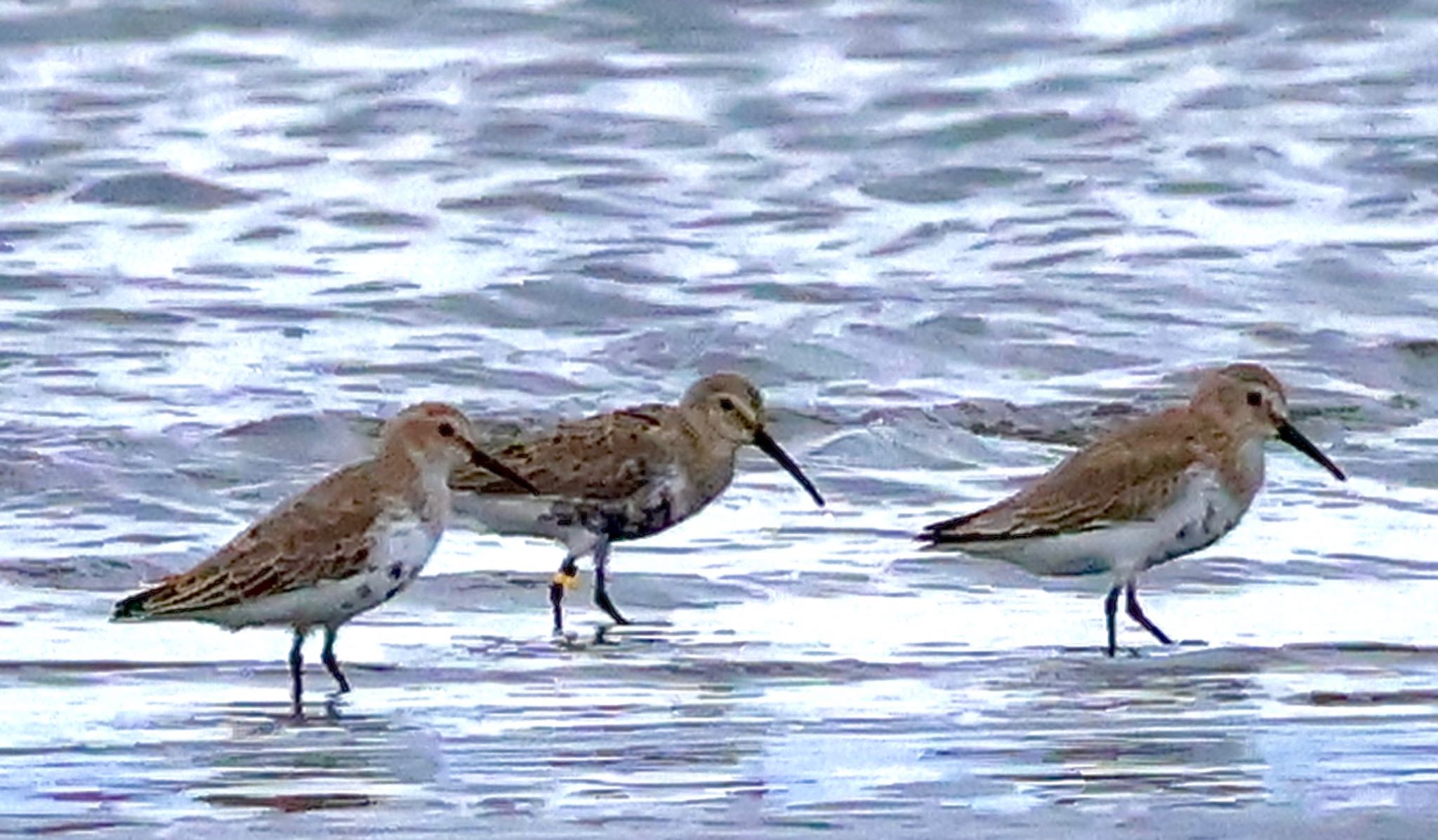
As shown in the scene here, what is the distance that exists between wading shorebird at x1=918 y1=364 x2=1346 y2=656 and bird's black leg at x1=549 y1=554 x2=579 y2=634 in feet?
3.23

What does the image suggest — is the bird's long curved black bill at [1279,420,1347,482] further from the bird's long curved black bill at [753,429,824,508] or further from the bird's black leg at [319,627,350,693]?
the bird's black leg at [319,627,350,693]

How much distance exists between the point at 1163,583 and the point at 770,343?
399cm

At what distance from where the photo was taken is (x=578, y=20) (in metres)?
19.0

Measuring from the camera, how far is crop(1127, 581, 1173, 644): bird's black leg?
31.0 feet

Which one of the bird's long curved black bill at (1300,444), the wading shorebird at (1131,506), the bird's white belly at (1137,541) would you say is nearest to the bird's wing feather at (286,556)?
the wading shorebird at (1131,506)

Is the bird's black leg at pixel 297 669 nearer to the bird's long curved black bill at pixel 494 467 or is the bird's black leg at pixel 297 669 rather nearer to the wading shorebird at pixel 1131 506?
the bird's long curved black bill at pixel 494 467

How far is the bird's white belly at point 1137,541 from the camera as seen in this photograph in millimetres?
9773

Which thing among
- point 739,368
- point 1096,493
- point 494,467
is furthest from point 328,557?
point 739,368

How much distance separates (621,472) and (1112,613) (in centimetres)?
172

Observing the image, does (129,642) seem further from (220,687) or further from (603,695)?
(603,695)

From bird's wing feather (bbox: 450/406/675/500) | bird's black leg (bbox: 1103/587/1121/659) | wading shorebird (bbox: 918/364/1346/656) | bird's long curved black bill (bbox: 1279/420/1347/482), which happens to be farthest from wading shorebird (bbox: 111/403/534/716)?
bird's long curved black bill (bbox: 1279/420/1347/482)

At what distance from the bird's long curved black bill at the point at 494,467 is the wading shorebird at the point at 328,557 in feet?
0.65

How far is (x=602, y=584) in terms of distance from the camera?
1016 cm

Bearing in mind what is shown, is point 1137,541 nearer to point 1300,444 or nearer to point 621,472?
point 1300,444
